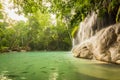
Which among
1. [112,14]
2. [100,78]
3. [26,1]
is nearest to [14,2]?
[26,1]

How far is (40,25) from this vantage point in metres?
62.8

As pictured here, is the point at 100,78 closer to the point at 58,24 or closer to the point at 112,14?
the point at 112,14

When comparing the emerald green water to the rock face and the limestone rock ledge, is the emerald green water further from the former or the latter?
the rock face

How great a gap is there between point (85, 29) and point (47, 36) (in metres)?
38.7

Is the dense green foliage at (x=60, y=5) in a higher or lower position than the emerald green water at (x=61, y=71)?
higher

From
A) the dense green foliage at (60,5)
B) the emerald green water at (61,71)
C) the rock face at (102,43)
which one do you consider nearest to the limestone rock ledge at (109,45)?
the rock face at (102,43)

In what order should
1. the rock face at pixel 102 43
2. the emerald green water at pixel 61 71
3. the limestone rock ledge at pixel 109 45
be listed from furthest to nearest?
1. the rock face at pixel 102 43
2. the limestone rock ledge at pixel 109 45
3. the emerald green water at pixel 61 71

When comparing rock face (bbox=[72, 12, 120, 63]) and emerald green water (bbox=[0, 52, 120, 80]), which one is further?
rock face (bbox=[72, 12, 120, 63])

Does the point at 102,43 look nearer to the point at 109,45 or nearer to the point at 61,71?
the point at 109,45

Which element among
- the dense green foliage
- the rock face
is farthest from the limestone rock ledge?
the dense green foliage

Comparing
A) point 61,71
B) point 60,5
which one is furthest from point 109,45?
point 61,71

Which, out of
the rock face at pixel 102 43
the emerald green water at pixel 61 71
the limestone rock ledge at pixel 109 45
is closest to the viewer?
the emerald green water at pixel 61 71

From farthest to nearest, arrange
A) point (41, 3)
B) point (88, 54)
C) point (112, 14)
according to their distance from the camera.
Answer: point (88, 54) < point (112, 14) < point (41, 3)

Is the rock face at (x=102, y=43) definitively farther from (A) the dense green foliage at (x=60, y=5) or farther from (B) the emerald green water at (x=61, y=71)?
(A) the dense green foliage at (x=60, y=5)
